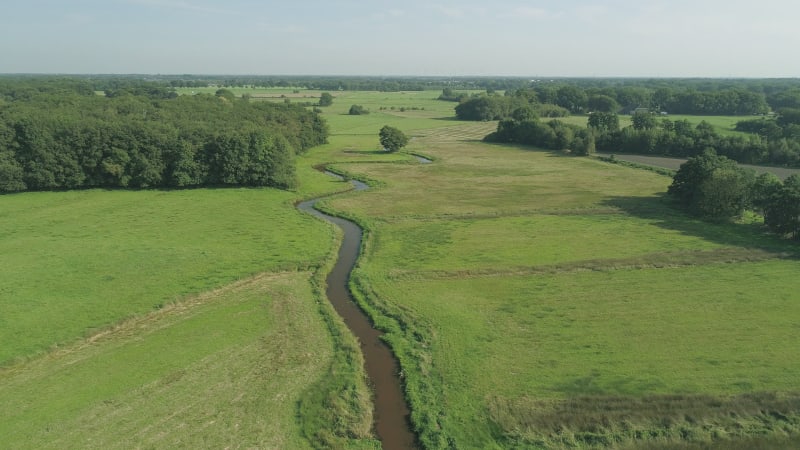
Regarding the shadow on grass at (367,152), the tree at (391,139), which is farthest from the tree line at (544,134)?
the shadow on grass at (367,152)

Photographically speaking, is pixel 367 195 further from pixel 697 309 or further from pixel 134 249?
pixel 697 309

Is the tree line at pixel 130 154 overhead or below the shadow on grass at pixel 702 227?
overhead

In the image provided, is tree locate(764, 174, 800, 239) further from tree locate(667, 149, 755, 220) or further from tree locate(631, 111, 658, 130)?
tree locate(631, 111, 658, 130)

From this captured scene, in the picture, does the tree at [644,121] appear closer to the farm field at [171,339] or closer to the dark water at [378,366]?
the farm field at [171,339]

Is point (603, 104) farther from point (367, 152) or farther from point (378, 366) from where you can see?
point (378, 366)

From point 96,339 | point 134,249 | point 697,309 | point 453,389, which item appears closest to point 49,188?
point 134,249

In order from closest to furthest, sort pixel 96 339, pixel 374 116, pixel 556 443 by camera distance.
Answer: pixel 556 443
pixel 96 339
pixel 374 116

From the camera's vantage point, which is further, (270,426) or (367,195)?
(367,195)
